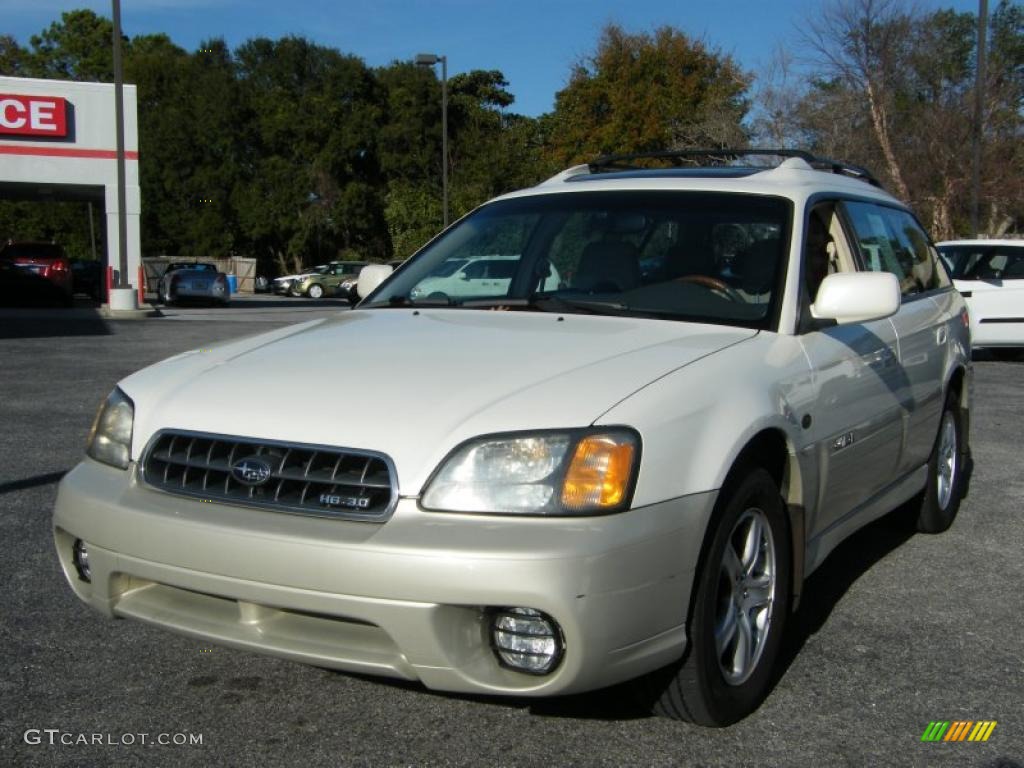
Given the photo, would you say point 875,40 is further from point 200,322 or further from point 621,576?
point 621,576

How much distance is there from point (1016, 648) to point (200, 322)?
19.9 meters

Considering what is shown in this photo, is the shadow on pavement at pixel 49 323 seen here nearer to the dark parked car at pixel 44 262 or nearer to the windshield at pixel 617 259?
the dark parked car at pixel 44 262

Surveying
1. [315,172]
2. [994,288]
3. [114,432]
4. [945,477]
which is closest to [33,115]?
[994,288]

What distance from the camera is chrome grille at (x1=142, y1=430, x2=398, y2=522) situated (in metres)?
2.77

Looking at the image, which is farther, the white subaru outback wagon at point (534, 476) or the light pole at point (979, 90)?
the light pole at point (979, 90)

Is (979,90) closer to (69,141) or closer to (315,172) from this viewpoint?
(69,141)

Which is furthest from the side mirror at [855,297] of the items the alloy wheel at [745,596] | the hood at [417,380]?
the alloy wheel at [745,596]

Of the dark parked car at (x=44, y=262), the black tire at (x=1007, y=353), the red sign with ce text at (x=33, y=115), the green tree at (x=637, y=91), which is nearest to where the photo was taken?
the black tire at (x=1007, y=353)

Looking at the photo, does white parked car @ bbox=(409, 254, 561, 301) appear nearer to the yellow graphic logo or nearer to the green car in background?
the yellow graphic logo

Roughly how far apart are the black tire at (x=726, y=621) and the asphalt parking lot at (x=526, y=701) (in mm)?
98

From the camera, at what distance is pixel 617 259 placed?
412 cm

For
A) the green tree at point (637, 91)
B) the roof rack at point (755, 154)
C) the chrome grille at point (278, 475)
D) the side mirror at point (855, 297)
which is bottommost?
the chrome grille at point (278, 475)

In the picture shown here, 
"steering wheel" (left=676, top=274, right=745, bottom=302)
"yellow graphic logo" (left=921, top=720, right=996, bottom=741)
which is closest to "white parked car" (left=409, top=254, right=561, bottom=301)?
"steering wheel" (left=676, top=274, right=745, bottom=302)

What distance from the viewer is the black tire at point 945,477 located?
527 cm
